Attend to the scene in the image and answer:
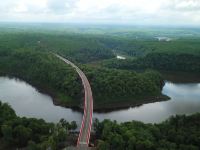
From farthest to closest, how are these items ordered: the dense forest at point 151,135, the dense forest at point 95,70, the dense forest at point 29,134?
the dense forest at point 95,70, the dense forest at point 29,134, the dense forest at point 151,135

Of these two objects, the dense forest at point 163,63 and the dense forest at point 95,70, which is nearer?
the dense forest at point 95,70

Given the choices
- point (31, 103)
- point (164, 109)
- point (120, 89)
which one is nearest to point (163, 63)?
point (120, 89)

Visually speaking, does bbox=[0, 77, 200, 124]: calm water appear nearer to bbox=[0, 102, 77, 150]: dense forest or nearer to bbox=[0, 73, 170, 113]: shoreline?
bbox=[0, 73, 170, 113]: shoreline

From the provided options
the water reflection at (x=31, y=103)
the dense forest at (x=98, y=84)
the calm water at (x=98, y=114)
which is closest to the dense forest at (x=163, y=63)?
the dense forest at (x=98, y=84)

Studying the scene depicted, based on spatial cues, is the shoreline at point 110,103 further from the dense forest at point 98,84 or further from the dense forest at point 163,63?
the dense forest at point 163,63

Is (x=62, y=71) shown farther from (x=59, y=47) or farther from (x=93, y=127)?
(x=59, y=47)

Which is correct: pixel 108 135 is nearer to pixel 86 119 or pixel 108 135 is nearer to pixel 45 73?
pixel 86 119
